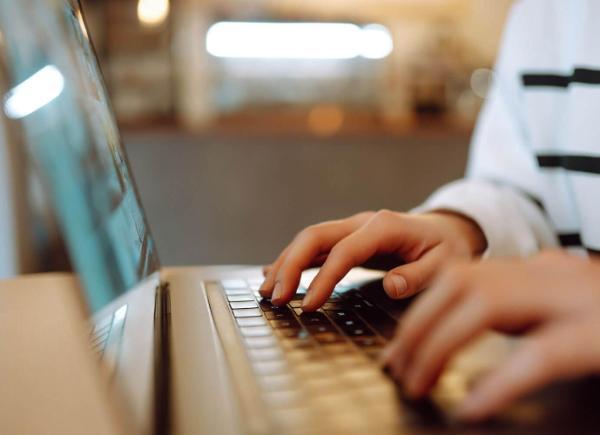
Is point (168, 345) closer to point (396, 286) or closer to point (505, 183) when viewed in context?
point (396, 286)

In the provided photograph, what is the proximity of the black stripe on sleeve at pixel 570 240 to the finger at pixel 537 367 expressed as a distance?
495 millimetres

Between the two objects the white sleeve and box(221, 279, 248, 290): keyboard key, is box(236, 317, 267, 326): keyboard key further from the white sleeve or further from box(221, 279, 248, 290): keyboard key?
the white sleeve

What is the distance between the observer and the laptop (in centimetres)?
22

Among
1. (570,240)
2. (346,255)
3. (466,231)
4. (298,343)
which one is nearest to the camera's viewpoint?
(298,343)

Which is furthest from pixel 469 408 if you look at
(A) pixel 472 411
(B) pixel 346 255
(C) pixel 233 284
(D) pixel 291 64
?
(D) pixel 291 64

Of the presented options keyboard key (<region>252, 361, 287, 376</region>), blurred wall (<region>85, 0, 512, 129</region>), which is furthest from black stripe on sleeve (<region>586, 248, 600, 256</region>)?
blurred wall (<region>85, 0, 512, 129</region>)

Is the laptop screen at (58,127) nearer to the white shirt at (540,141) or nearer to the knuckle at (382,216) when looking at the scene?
the knuckle at (382,216)

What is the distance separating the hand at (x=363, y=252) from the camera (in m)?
0.43

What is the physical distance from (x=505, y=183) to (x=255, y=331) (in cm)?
49

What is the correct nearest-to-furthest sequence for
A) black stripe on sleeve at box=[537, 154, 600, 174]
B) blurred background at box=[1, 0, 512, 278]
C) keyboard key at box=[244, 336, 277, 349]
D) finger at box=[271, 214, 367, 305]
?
keyboard key at box=[244, 336, 277, 349] < finger at box=[271, 214, 367, 305] < black stripe on sleeve at box=[537, 154, 600, 174] < blurred background at box=[1, 0, 512, 278]

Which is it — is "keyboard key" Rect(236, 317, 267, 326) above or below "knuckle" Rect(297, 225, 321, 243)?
below

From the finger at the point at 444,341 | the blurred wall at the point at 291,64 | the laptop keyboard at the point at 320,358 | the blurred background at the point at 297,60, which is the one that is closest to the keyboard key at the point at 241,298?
the laptop keyboard at the point at 320,358

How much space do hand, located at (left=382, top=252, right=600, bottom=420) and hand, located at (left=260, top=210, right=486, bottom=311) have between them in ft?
0.48

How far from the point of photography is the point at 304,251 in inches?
17.8
